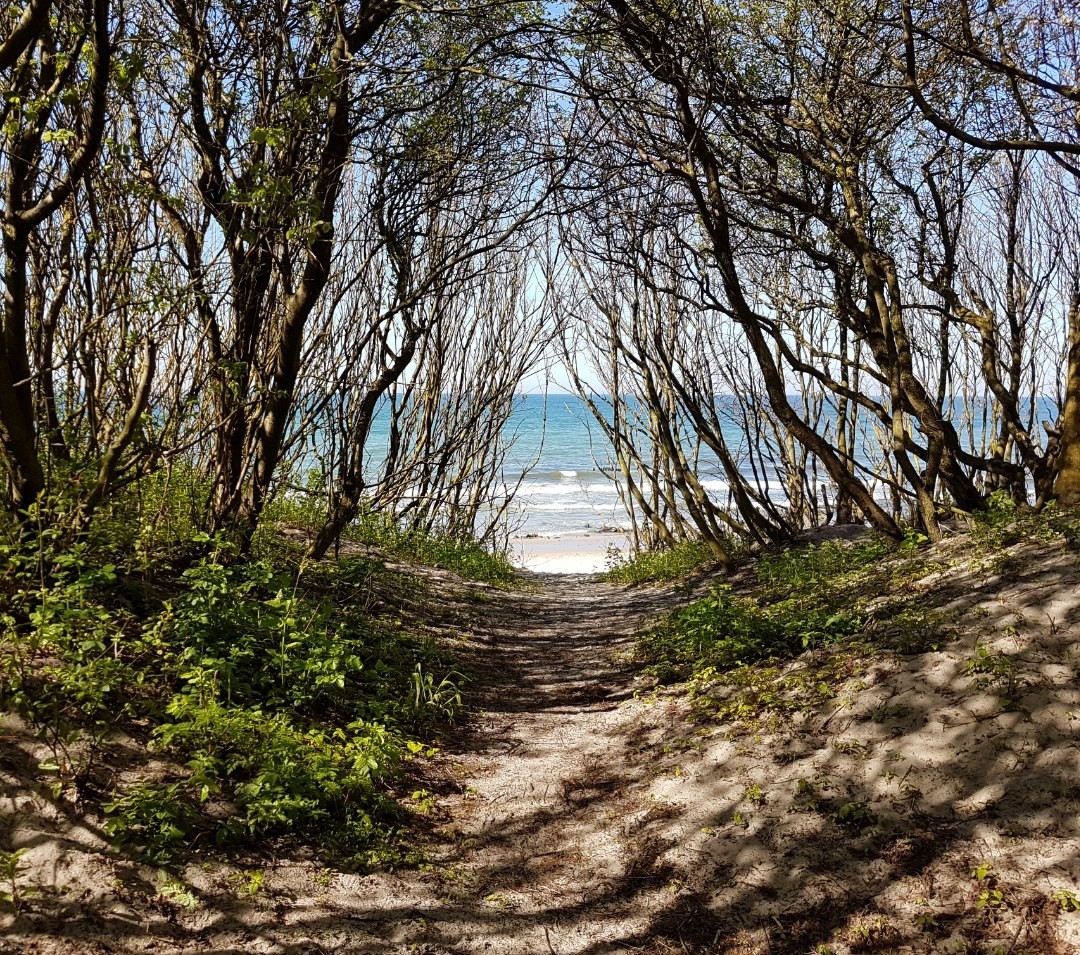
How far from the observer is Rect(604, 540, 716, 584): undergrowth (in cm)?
1105

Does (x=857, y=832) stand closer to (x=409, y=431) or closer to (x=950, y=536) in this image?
(x=950, y=536)

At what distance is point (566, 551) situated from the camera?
22781mm

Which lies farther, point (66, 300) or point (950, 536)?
point (950, 536)

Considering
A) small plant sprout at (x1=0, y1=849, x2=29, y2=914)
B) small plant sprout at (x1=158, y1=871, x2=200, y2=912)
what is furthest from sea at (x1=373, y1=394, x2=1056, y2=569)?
small plant sprout at (x1=0, y1=849, x2=29, y2=914)

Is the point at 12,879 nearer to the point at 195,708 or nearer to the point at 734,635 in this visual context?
the point at 195,708

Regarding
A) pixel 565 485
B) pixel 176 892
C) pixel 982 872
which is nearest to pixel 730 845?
pixel 982 872

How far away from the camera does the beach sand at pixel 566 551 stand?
65.0 ft

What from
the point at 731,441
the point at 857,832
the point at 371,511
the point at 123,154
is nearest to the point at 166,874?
the point at 857,832

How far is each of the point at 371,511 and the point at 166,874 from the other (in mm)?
7427

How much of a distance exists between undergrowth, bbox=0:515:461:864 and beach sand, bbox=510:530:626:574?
1440 cm

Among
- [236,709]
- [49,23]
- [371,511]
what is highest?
[49,23]

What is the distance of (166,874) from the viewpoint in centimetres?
260

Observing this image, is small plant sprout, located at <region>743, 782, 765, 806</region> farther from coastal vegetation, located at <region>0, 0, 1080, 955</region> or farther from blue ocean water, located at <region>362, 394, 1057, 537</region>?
blue ocean water, located at <region>362, 394, 1057, 537</region>

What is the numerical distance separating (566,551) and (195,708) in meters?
19.7
